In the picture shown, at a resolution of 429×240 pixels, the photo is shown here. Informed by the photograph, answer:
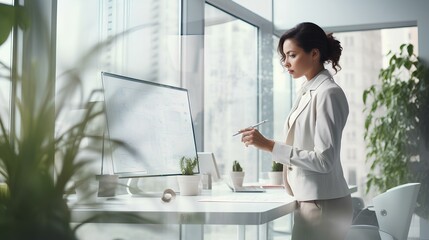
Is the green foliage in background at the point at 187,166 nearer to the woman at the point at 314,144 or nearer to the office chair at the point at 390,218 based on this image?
the woman at the point at 314,144

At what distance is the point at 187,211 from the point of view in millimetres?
998

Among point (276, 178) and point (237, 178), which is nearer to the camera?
point (237, 178)

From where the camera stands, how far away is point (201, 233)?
176 centimetres

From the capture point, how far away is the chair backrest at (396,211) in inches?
93.7

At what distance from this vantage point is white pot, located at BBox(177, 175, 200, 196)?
6.46 feet

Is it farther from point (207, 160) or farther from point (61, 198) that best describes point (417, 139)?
point (61, 198)

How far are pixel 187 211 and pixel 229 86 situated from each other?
2.35 meters

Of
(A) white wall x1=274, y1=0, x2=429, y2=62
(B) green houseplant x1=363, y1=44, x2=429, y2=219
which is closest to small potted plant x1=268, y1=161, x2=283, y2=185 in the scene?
(B) green houseplant x1=363, y1=44, x2=429, y2=219

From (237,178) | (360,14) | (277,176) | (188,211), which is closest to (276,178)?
(277,176)

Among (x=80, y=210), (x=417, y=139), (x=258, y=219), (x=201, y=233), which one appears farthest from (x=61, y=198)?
(x=417, y=139)

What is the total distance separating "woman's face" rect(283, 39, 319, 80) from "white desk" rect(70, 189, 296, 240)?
407mm

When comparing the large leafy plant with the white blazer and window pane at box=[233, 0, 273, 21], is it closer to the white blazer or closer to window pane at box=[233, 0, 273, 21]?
the white blazer

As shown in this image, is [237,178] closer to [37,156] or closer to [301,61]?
[301,61]

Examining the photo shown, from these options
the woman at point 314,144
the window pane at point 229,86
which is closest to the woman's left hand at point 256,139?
the woman at point 314,144
